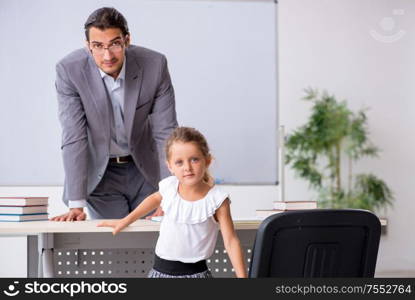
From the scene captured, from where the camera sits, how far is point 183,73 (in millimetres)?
5930

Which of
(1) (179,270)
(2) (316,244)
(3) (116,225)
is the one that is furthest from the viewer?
(3) (116,225)

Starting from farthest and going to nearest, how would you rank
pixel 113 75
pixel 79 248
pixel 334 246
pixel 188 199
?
pixel 113 75
pixel 79 248
pixel 188 199
pixel 334 246

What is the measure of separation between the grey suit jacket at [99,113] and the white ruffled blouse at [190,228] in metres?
0.72

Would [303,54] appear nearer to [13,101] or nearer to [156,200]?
[13,101]

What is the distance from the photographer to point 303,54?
258 inches

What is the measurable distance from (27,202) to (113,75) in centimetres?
68

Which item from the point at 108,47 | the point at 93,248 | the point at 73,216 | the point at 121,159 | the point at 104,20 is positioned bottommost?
the point at 93,248

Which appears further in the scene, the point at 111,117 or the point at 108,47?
the point at 111,117

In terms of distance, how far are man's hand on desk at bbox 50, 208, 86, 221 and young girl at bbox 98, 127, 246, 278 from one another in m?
0.61

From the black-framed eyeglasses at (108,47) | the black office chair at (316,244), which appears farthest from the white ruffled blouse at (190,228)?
the black-framed eyeglasses at (108,47)

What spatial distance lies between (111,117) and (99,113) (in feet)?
Answer: 0.21

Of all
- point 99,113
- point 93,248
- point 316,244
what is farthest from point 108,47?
point 316,244

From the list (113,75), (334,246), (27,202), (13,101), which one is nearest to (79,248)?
(27,202)

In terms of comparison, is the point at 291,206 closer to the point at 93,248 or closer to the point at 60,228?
the point at 93,248
